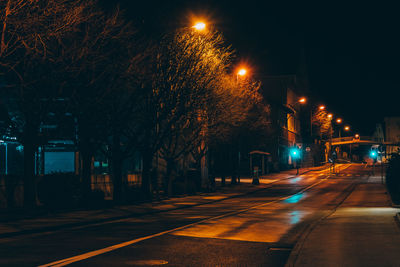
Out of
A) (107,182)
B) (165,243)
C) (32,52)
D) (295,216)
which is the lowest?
(295,216)

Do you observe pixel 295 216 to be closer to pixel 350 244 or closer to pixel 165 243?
pixel 350 244

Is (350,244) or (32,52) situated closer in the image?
(350,244)

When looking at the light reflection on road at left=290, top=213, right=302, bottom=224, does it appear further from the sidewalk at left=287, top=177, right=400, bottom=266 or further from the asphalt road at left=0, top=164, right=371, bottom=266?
the sidewalk at left=287, top=177, right=400, bottom=266

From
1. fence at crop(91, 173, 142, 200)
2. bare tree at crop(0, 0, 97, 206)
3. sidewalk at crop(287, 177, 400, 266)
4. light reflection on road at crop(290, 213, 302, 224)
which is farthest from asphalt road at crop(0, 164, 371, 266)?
fence at crop(91, 173, 142, 200)

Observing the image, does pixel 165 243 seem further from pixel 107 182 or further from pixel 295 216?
pixel 107 182

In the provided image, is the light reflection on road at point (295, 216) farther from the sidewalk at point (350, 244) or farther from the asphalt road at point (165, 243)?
the sidewalk at point (350, 244)

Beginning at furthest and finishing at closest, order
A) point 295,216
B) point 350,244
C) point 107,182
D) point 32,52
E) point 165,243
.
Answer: point 107,182 < point 295,216 < point 32,52 < point 165,243 < point 350,244

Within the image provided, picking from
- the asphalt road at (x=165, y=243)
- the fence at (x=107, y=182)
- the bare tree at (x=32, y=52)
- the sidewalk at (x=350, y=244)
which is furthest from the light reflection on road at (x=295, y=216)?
the fence at (x=107, y=182)

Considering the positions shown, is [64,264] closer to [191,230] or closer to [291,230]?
[191,230]

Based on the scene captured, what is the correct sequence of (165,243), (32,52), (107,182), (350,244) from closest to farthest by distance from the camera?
1. (350,244)
2. (165,243)
3. (32,52)
4. (107,182)

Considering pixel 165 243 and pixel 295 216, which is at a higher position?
pixel 165 243

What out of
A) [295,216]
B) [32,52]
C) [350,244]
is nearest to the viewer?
[350,244]

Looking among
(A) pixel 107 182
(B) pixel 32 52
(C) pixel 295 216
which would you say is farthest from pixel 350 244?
(A) pixel 107 182

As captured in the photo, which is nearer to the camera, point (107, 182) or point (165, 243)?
point (165, 243)
